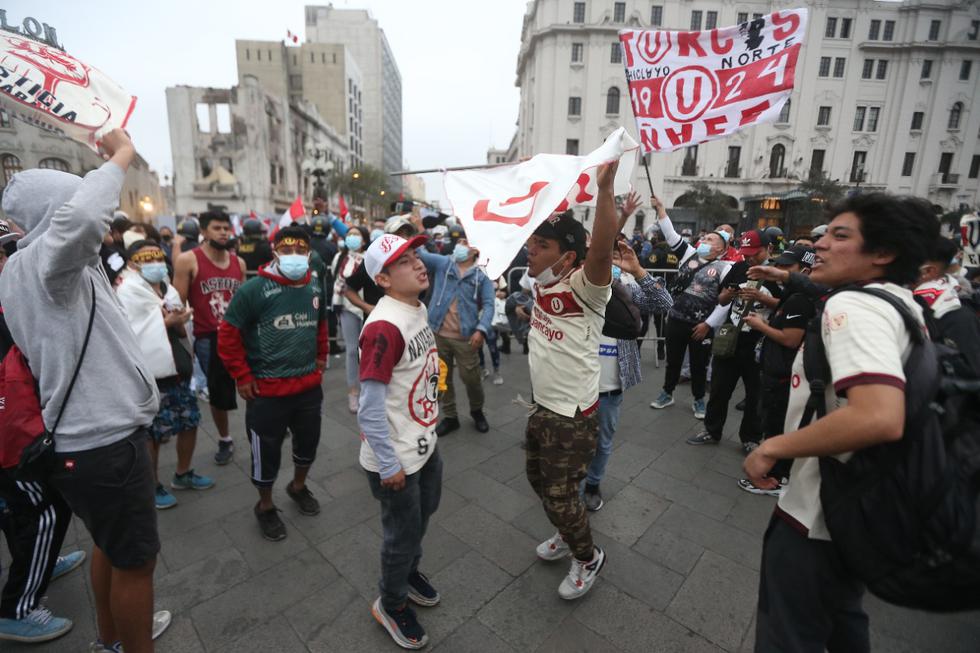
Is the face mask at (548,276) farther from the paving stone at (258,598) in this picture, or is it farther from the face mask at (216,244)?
the face mask at (216,244)

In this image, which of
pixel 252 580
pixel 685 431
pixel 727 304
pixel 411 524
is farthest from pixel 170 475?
pixel 727 304

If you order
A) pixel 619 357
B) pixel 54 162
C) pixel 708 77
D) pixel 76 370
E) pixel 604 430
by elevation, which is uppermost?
pixel 54 162

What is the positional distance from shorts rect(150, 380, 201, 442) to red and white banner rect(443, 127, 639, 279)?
2.62 metres

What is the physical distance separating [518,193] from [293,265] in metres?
1.68

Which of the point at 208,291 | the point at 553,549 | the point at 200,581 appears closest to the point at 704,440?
the point at 553,549

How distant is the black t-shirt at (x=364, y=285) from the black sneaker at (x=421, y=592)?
2.73 m

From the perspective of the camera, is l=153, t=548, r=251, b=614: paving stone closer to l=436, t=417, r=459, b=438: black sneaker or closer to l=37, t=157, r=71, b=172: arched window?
l=436, t=417, r=459, b=438: black sneaker

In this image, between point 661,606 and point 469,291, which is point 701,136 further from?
point 661,606

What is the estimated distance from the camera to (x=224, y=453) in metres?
4.18

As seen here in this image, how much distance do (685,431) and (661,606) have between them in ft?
9.14

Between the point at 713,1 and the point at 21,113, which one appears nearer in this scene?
the point at 21,113

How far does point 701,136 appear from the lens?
11.9ft

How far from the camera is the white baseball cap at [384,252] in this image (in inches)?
85.4

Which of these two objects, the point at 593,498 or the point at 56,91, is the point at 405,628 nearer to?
the point at 593,498
